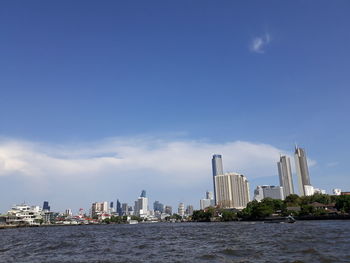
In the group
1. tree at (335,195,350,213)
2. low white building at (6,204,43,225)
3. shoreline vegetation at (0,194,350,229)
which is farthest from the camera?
low white building at (6,204,43,225)

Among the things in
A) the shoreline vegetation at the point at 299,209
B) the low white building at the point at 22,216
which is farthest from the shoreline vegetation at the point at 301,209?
the low white building at the point at 22,216

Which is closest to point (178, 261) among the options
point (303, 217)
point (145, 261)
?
point (145, 261)

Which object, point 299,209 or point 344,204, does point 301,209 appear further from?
point 344,204

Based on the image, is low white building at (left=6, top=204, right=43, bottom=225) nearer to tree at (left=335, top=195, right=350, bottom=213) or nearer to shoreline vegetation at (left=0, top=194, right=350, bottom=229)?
shoreline vegetation at (left=0, top=194, right=350, bottom=229)

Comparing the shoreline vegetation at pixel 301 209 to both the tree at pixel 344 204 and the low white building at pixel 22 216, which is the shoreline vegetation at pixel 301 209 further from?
the low white building at pixel 22 216

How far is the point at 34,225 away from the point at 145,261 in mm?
153146

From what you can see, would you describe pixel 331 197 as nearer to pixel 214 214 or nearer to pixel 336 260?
pixel 214 214

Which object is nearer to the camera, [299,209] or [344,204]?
[344,204]

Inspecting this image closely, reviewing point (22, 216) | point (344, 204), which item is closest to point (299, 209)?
point (344, 204)

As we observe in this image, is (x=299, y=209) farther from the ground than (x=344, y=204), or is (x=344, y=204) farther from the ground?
(x=344, y=204)

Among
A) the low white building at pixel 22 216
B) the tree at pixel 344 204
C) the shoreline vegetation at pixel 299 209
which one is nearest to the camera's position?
the tree at pixel 344 204

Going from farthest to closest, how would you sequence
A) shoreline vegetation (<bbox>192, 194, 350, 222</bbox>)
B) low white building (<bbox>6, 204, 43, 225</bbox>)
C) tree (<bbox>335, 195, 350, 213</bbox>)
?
low white building (<bbox>6, 204, 43, 225</bbox>) → shoreline vegetation (<bbox>192, 194, 350, 222</bbox>) → tree (<bbox>335, 195, 350, 213</bbox>)

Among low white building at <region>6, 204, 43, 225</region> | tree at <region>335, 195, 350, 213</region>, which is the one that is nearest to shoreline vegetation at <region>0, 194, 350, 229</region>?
tree at <region>335, 195, 350, 213</region>

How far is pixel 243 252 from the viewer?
24750 mm
